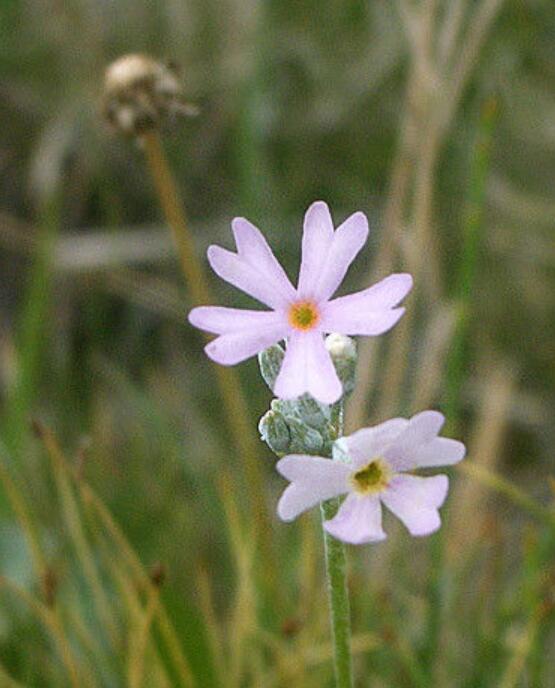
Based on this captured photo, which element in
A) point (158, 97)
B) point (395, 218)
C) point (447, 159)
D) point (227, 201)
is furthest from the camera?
point (227, 201)

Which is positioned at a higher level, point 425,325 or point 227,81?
point 227,81

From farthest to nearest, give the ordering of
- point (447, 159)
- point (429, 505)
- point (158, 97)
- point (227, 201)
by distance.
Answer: point (227, 201)
point (447, 159)
point (158, 97)
point (429, 505)

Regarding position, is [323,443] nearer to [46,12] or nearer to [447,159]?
[447,159]

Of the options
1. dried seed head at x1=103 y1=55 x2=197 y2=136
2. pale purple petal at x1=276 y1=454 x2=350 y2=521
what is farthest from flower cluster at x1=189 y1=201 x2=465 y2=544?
dried seed head at x1=103 y1=55 x2=197 y2=136

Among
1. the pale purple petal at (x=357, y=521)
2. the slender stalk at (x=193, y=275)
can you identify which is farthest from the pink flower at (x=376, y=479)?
the slender stalk at (x=193, y=275)

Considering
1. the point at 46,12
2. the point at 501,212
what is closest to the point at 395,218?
the point at 501,212

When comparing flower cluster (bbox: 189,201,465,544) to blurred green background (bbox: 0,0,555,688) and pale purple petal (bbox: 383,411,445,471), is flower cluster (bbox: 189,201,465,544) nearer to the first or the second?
pale purple petal (bbox: 383,411,445,471)

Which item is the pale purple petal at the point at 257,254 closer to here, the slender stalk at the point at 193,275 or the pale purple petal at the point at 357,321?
the pale purple petal at the point at 357,321

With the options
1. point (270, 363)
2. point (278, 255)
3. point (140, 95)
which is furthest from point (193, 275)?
point (278, 255)
